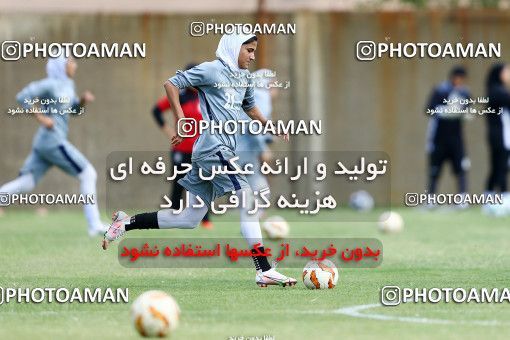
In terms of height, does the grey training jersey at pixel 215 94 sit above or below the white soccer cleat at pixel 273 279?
above

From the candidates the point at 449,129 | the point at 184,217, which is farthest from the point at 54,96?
the point at 449,129

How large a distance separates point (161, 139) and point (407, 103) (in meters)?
5.27

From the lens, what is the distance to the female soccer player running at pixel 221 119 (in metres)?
11.2

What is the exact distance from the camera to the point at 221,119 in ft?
37.2

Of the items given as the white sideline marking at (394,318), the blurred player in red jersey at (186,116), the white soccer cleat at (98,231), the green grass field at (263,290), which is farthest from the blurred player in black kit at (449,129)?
the white sideline marking at (394,318)

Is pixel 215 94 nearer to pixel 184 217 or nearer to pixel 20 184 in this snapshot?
pixel 184 217

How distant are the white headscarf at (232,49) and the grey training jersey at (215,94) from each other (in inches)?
2.2

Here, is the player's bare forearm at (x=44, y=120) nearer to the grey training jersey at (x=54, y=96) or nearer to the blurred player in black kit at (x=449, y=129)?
the grey training jersey at (x=54, y=96)

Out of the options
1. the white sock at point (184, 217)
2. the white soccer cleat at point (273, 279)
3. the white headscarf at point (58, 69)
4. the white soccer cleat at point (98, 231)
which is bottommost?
the white soccer cleat at point (273, 279)

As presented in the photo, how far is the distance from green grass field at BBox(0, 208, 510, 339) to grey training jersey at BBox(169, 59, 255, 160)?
1271 mm

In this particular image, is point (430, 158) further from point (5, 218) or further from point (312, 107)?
point (5, 218)

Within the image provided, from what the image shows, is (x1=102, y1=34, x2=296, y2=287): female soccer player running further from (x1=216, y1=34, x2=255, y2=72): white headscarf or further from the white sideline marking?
the white sideline marking

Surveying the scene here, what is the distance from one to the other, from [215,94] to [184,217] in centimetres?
114

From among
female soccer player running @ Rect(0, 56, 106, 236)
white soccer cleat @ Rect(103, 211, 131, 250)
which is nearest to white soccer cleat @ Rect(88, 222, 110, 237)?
female soccer player running @ Rect(0, 56, 106, 236)
